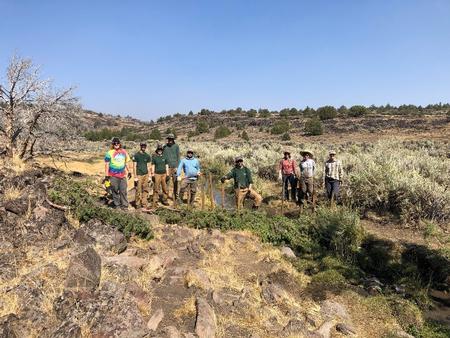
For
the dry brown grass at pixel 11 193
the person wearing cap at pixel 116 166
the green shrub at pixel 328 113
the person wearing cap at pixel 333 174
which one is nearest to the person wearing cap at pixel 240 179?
the person wearing cap at pixel 333 174

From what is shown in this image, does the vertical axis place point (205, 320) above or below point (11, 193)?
below

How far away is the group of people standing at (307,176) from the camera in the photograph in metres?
12.8

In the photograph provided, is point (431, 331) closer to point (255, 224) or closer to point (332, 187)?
point (255, 224)

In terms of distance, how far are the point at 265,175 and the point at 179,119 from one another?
195 feet

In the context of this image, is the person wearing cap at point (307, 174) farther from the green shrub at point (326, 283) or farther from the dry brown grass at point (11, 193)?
the dry brown grass at point (11, 193)

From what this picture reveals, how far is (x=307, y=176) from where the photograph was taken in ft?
46.1

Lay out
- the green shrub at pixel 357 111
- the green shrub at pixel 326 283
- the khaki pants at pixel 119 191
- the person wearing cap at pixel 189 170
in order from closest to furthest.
Answer: 1. the green shrub at pixel 326 283
2. the khaki pants at pixel 119 191
3. the person wearing cap at pixel 189 170
4. the green shrub at pixel 357 111

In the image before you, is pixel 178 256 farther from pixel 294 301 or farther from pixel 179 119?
pixel 179 119

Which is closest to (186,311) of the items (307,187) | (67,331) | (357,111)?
(67,331)

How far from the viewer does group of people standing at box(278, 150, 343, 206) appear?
12828 mm

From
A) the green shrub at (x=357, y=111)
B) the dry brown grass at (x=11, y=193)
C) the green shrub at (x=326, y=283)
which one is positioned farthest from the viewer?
the green shrub at (x=357, y=111)

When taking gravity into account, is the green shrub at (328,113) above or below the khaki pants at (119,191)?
above

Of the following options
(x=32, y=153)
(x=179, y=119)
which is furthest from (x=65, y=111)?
(x=179, y=119)

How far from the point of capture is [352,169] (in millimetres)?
16375
